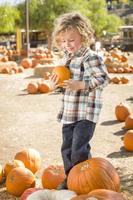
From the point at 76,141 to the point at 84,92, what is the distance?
0.44 meters

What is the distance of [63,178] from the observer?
15.3 ft

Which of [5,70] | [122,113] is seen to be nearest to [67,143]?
[122,113]

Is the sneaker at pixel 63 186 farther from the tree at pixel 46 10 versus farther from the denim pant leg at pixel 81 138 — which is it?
the tree at pixel 46 10

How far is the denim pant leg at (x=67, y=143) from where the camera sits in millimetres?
4277

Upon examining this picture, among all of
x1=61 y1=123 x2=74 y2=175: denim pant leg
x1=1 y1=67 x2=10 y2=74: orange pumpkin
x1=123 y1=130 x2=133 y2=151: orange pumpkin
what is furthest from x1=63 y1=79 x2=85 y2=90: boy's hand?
x1=1 y1=67 x2=10 y2=74: orange pumpkin

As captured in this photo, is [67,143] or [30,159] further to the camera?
[30,159]

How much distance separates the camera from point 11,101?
11312 mm

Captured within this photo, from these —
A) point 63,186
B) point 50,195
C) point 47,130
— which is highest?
point 50,195

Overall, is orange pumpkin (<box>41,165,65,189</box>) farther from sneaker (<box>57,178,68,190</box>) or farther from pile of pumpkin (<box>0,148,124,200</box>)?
sneaker (<box>57,178,68,190</box>)

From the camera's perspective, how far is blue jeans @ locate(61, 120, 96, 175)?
415cm

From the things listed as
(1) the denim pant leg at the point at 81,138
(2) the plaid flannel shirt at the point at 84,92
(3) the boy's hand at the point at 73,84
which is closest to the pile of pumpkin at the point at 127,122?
(1) the denim pant leg at the point at 81,138

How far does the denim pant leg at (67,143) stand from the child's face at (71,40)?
2.28 feet

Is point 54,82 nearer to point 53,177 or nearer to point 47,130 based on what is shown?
point 53,177

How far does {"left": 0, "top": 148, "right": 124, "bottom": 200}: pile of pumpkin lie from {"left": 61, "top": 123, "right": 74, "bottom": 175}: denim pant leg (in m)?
0.24
